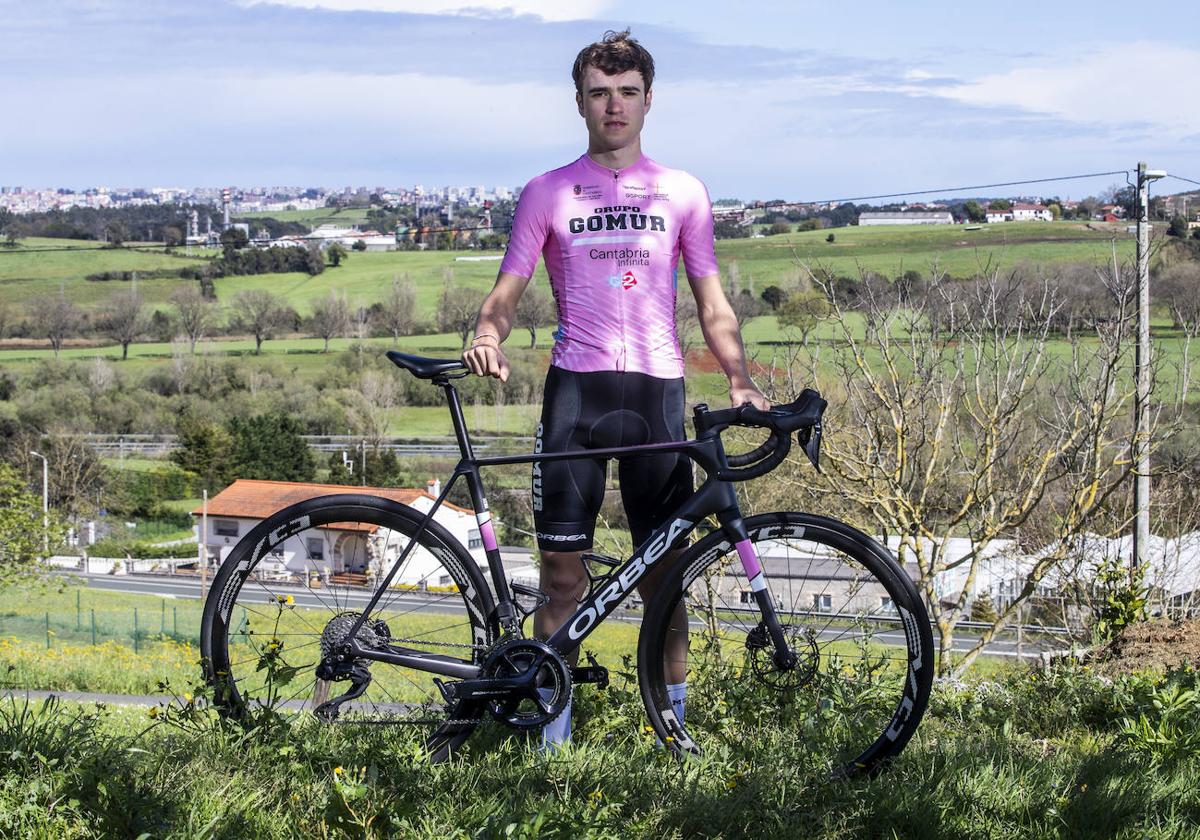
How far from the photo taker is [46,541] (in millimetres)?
32969

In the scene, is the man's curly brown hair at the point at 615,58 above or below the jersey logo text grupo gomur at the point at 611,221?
above

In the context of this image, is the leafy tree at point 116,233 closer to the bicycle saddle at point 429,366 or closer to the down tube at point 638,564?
the bicycle saddle at point 429,366

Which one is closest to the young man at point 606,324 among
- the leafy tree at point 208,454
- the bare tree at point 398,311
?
the leafy tree at point 208,454

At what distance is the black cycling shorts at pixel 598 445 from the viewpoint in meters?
3.62

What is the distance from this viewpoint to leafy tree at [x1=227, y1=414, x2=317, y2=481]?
186 feet

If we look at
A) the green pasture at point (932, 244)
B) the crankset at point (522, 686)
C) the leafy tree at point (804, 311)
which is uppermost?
the green pasture at point (932, 244)

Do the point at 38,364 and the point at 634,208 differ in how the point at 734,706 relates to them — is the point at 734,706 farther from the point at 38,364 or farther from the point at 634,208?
the point at 38,364

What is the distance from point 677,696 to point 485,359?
1.14 m

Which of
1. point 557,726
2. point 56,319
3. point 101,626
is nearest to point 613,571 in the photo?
point 557,726

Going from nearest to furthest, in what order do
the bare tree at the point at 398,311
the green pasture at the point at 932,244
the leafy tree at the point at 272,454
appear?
1. the green pasture at the point at 932,244
2. the leafy tree at the point at 272,454
3. the bare tree at the point at 398,311

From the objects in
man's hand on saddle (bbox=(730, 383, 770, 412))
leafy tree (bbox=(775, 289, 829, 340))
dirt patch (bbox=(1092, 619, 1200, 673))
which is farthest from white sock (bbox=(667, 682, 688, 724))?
leafy tree (bbox=(775, 289, 829, 340))

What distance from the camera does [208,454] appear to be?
197ft

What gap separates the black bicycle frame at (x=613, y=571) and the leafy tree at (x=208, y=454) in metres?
57.4

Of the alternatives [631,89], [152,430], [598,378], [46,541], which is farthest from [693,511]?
[152,430]
